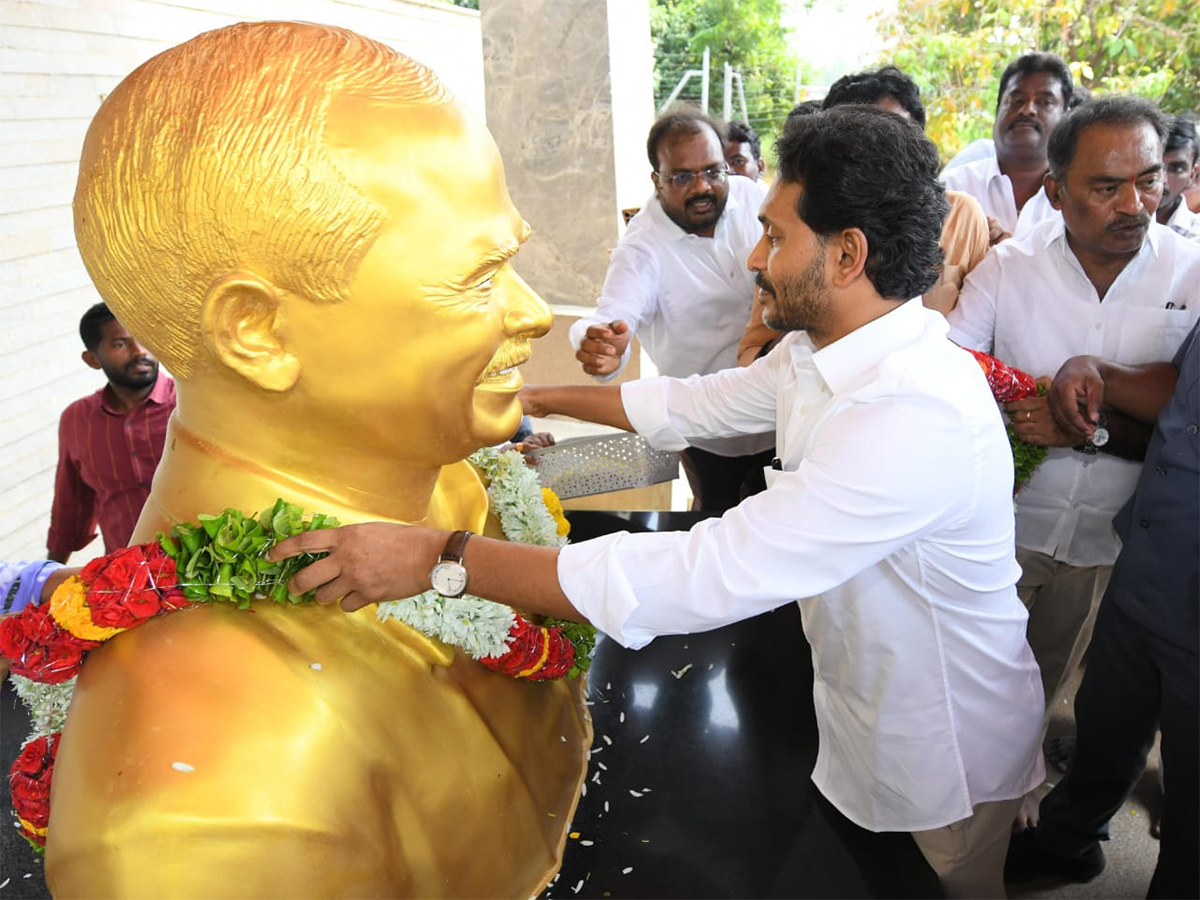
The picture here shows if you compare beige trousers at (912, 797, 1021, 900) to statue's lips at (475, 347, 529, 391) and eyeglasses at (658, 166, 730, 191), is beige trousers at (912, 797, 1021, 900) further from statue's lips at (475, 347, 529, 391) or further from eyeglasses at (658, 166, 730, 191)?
eyeglasses at (658, 166, 730, 191)

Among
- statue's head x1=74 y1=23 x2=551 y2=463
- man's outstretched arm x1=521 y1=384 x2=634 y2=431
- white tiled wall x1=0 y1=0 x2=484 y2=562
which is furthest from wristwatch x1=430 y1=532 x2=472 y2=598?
white tiled wall x1=0 y1=0 x2=484 y2=562

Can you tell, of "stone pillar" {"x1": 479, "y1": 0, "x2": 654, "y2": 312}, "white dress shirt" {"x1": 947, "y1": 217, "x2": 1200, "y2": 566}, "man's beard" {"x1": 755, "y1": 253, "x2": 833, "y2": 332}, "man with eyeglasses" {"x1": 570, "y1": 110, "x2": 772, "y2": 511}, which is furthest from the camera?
"stone pillar" {"x1": 479, "y1": 0, "x2": 654, "y2": 312}

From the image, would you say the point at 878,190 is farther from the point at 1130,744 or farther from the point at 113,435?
the point at 113,435

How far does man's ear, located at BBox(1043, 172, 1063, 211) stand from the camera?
271 cm

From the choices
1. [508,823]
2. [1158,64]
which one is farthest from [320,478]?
[1158,64]

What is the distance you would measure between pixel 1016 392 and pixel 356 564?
182 centimetres

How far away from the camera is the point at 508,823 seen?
1.64m

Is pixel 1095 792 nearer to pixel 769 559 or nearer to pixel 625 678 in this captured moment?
pixel 625 678

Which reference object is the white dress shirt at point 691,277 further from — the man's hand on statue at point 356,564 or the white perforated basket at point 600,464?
the man's hand on statue at point 356,564

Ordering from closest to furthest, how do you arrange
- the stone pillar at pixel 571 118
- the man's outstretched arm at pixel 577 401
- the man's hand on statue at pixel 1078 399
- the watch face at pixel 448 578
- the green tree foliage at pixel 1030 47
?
the watch face at pixel 448 578
the man's hand on statue at pixel 1078 399
the man's outstretched arm at pixel 577 401
the stone pillar at pixel 571 118
the green tree foliage at pixel 1030 47

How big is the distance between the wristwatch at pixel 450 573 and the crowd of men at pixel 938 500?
1cm

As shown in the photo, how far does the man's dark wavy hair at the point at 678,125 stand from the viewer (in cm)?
375

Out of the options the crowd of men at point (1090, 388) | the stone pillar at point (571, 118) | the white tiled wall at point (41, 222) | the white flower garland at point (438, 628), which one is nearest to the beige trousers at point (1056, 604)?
the crowd of men at point (1090, 388)

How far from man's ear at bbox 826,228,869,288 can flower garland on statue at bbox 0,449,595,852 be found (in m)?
0.93
